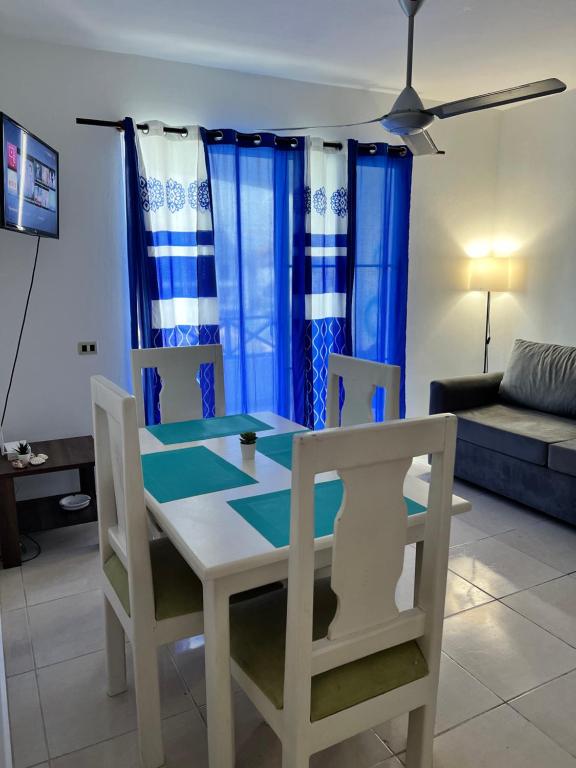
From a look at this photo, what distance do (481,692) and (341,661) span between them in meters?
0.94

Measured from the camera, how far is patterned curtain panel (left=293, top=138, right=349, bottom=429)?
150 inches

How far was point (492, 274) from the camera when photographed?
14.6ft

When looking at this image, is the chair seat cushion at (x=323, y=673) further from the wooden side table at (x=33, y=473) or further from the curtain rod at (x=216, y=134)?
the curtain rod at (x=216, y=134)

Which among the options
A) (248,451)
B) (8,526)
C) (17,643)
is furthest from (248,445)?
(8,526)

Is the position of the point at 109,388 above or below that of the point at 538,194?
below

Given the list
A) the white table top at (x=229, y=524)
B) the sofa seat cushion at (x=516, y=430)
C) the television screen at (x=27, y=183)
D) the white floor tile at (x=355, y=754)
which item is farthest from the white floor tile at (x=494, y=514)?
the television screen at (x=27, y=183)

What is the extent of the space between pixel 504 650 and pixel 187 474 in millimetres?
1390

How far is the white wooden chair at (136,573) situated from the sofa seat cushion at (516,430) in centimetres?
230

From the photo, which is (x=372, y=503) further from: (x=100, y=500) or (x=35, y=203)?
(x=35, y=203)

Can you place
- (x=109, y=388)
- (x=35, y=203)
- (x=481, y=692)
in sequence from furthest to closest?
(x=35, y=203) < (x=481, y=692) < (x=109, y=388)

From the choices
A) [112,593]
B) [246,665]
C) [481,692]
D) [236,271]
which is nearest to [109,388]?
[112,593]

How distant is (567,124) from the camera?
410 cm

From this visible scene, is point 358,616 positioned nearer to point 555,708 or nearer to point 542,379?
point 555,708

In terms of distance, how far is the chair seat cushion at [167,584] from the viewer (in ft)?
5.23
